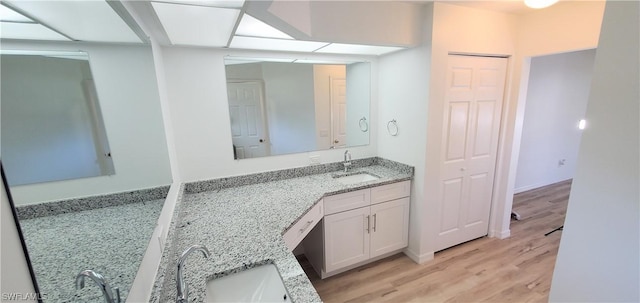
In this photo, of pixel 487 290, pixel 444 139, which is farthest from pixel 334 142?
pixel 487 290

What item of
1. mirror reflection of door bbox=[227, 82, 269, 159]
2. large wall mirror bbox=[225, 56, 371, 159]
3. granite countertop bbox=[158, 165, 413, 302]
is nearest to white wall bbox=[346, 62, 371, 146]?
large wall mirror bbox=[225, 56, 371, 159]

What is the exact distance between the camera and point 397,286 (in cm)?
218

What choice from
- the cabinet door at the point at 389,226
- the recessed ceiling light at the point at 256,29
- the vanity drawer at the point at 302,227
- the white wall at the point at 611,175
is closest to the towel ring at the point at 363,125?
the cabinet door at the point at 389,226

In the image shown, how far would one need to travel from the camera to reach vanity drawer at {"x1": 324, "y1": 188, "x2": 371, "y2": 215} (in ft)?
6.92

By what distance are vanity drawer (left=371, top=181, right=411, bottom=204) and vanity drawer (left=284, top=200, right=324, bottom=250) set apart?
1.76 feet

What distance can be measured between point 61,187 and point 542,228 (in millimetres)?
4160

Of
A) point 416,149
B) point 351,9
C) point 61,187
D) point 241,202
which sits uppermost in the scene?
point 351,9

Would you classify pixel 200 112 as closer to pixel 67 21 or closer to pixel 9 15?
pixel 67 21

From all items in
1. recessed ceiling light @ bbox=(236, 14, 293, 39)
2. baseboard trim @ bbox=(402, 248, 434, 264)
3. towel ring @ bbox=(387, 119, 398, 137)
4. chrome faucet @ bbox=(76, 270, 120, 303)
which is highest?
recessed ceiling light @ bbox=(236, 14, 293, 39)

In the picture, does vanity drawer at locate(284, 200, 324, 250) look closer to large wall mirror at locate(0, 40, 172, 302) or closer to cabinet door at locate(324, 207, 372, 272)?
cabinet door at locate(324, 207, 372, 272)

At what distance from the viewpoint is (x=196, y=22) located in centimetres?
139

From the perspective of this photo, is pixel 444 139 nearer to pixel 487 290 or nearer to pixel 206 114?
pixel 487 290

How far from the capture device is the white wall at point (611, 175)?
100 centimetres

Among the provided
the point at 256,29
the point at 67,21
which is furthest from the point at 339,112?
the point at 67,21
